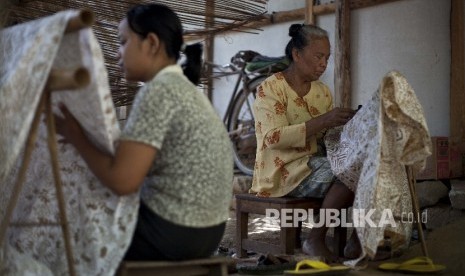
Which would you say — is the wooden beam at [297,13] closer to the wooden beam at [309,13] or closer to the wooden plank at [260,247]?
the wooden beam at [309,13]

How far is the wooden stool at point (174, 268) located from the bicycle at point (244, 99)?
421cm

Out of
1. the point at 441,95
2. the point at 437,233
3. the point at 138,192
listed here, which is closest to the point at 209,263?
the point at 138,192

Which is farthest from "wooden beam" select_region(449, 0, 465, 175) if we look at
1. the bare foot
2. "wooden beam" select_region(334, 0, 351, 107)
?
the bare foot

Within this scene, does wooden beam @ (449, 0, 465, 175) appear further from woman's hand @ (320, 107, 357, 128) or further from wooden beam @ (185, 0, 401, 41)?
woman's hand @ (320, 107, 357, 128)

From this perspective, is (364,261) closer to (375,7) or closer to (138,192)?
(138,192)

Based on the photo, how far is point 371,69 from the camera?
571 cm

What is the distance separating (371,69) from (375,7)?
1.64 feet

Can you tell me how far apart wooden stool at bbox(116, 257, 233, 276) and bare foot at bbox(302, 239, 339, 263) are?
140 centimetres

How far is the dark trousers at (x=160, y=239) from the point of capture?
219cm

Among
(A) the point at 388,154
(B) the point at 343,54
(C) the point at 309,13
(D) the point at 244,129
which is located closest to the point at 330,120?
(A) the point at 388,154

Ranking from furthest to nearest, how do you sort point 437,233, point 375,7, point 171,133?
point 375,7 → point 437,233 → point 171,133

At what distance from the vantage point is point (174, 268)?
2.24 metres

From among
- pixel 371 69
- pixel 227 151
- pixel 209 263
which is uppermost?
pixel 371 69

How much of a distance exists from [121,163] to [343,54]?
158 inches
